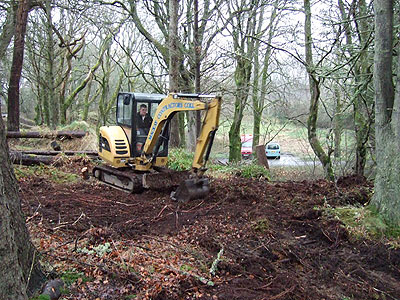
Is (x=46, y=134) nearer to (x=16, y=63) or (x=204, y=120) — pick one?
(x=16, y=63)

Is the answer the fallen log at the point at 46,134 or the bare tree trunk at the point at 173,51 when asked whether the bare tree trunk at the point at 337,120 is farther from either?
the fallen log at the point at 46,134

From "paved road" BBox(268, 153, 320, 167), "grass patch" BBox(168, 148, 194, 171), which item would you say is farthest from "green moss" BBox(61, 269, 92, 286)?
"paved road" BBox(268, 153, 320, 167)

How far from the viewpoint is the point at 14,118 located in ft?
48.1

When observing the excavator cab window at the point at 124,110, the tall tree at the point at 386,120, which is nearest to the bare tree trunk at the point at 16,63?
the excavator cab window at the point at 124,110

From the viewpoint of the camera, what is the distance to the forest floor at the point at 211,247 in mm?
4141

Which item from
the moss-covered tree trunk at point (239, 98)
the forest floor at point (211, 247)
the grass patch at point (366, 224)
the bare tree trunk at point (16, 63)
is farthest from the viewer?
the moss-covered tree trunk at point (239, 98)

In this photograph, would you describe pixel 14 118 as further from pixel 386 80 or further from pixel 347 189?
pixel 386 80

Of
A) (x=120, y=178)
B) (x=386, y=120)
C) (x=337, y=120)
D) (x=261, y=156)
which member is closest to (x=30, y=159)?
(x=120, y=178)

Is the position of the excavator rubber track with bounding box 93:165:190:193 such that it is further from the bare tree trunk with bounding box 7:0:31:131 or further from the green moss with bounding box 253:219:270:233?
the bare tree trunk with bounding box 7:0:31:131

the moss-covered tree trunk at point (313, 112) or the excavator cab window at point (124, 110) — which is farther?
the moss-covered tree trunk at point (313, 112)

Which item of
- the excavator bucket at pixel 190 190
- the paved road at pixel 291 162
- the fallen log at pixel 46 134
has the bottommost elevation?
the paved road at pixel 291 162

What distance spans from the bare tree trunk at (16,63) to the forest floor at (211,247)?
751cm

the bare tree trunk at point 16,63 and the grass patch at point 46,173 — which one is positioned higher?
the bare tree trunk at point 16,63

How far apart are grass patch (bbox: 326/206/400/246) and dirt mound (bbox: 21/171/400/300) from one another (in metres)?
0.20
